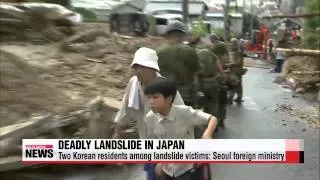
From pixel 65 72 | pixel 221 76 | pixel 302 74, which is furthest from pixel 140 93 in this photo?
pixel 302 74

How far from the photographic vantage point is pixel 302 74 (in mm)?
16578

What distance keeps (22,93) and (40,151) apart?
3.71 meters

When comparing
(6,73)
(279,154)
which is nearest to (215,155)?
(279,154)

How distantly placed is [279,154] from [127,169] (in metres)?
3.40

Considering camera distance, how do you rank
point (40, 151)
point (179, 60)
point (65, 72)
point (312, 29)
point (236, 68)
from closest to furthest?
point (40, 151)
point (179, 60)
point (65, 72)
point (236, 68)
point (312, 29)

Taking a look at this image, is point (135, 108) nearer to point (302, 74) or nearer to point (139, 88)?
point (139, 88)

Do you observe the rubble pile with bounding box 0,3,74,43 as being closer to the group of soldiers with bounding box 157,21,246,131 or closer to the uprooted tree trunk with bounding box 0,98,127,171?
the uprooted tree trunk with bounding box 0,98,127,171

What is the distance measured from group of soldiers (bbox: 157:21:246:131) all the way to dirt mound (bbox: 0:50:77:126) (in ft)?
4.70

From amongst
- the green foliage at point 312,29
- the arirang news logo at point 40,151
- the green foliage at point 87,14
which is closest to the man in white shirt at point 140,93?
the arirang news logo at point 40,151

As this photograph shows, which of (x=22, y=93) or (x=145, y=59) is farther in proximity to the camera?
(x=22, y=93)

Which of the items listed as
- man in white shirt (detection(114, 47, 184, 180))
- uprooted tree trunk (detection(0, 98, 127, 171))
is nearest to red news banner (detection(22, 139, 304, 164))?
man in white shirt (detection(114, 47, 184, 180))

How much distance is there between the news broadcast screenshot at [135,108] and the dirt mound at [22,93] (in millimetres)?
13

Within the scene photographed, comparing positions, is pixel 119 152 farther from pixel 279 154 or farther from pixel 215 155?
pixel 279 154

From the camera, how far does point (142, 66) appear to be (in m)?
4.26
